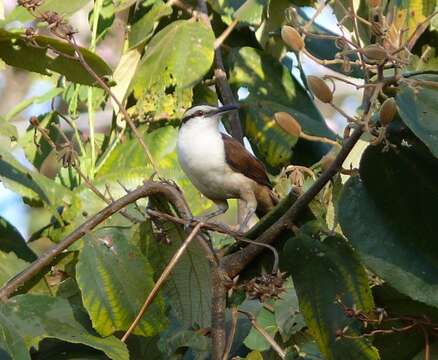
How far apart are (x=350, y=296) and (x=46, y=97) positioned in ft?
5.54

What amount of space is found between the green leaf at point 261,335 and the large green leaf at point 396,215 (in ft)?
1.83

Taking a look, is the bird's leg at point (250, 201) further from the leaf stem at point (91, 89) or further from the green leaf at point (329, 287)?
the green leaf at point (329, 287)

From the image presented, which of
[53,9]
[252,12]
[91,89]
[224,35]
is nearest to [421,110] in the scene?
[252,12]

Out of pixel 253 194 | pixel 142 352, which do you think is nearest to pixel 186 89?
pixel 253 194

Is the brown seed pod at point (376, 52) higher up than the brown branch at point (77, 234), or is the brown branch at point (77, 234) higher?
the brown seed pod at point (376, 52)

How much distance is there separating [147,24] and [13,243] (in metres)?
0.92

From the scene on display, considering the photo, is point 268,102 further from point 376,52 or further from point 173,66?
point 376,52

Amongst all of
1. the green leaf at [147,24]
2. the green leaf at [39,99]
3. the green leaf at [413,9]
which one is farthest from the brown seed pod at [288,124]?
the green leaf at [39,99]

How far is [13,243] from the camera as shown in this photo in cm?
282

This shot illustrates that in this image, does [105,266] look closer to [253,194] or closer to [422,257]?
[422,257]

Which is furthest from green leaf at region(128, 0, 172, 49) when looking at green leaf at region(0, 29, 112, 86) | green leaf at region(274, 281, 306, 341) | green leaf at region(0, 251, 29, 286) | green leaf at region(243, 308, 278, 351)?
green leaf at region(274, 281, 306, 341)

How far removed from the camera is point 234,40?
3570mm

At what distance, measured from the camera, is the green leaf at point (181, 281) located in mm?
2295

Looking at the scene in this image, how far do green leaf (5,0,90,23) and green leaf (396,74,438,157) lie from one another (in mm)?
1397
